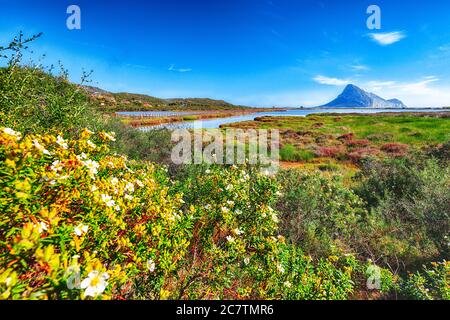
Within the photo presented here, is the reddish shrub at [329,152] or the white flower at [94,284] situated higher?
the white flower at [94,284]

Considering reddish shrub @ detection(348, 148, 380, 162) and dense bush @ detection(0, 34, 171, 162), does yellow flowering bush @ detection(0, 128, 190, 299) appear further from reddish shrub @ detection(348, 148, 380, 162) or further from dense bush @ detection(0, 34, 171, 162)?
reddish shrub @ detection(348, 148, 380, 162)

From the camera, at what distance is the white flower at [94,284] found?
1.16 metres

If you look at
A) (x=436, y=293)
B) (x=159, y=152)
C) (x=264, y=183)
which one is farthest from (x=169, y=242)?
(x=159, y=152)

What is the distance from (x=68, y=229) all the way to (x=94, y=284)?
0.45 meters

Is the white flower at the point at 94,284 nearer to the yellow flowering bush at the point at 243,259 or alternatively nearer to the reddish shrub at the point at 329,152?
the yellow flowering bush at the point at 243,259

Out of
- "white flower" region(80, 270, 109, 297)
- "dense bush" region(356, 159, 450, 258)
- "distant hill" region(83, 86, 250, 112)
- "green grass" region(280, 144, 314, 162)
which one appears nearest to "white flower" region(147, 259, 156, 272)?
"white flower" region(80, 270, 109, 297)

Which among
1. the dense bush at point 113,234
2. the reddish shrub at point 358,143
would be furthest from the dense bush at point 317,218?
the reddish shrub at point 358,143

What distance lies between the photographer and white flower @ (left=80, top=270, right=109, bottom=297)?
1155 millimetres

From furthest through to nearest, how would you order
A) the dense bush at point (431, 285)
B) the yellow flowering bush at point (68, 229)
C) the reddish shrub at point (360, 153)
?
the reddish shrub at point (360, 153), the dense bush at point (431, 285), the yellow flowering bush at point (68, 229)

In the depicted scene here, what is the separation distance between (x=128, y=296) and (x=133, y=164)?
2.79 m

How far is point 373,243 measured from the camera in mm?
5117

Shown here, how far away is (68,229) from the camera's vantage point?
4.76 ft

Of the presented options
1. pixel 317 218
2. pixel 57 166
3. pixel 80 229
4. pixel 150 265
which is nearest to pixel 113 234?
pixel 80 229

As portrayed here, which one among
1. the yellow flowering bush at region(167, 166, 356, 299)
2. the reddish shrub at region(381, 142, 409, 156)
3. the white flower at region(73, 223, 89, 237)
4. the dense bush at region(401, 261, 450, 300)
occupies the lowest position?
the dense bush at region(401, 261, 450, 300)
